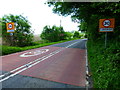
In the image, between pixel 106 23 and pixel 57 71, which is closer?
pixel 57 71

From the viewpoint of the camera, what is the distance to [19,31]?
15312mm

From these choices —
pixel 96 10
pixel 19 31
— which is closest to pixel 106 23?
pixel 96 10

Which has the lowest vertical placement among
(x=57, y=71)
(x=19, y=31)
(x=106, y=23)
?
(x=57, y=71)

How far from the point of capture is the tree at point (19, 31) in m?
14.3

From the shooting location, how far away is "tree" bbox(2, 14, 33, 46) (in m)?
14.3

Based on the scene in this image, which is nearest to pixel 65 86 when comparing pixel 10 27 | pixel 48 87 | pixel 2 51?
pixel 48 87

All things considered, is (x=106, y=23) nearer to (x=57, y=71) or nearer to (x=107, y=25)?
(x=107, y=25)

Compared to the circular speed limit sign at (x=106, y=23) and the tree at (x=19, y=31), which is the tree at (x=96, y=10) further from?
the tree at (x=19, y=31)

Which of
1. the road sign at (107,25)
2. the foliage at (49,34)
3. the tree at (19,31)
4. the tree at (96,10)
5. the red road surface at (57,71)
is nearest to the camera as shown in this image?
the red road surface at (57,71)

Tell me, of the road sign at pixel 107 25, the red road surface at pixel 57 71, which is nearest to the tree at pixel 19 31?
the red road surface at pixel 57 71

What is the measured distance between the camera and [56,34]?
31438 millimetres

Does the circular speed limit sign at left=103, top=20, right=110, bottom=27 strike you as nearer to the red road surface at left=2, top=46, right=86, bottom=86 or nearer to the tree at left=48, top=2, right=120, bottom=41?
the tree at left=48, top=2, right=120, bottom=41

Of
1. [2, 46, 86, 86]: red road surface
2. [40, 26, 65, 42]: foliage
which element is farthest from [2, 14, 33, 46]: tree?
[40, 26, 65, 42]: foliage

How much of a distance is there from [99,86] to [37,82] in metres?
2.42
